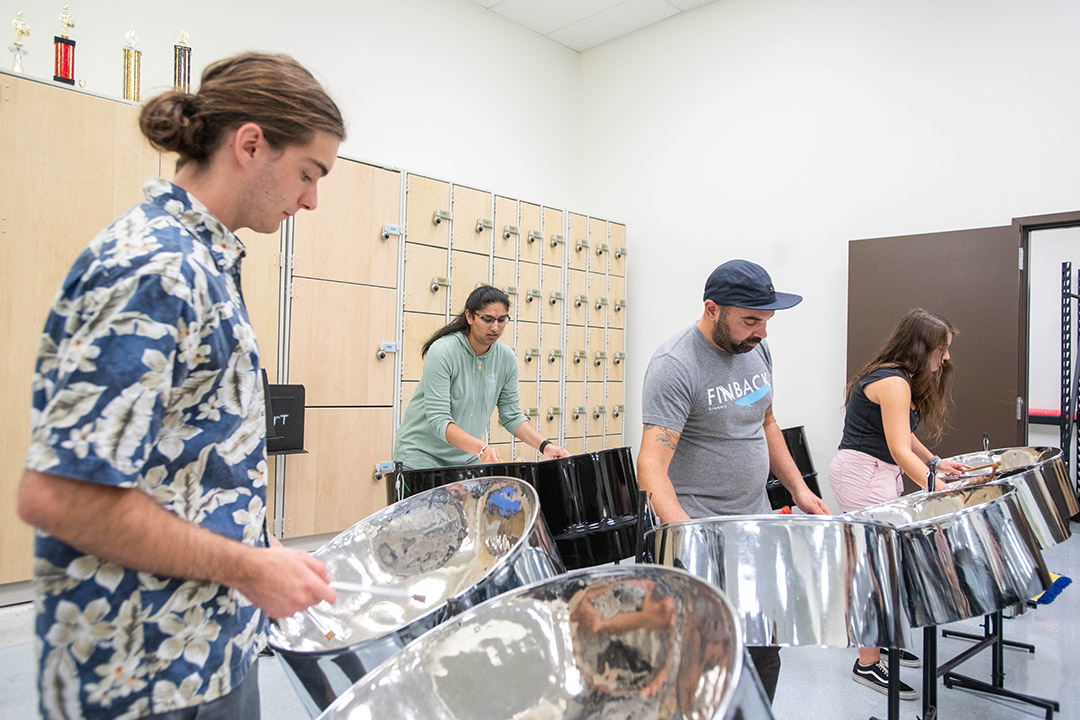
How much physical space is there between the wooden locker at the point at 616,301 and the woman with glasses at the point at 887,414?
254 cm

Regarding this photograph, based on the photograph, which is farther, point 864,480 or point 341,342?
point 341,342

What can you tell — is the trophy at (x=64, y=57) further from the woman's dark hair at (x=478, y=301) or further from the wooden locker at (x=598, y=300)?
the wooden locker at (x=598, y=300)

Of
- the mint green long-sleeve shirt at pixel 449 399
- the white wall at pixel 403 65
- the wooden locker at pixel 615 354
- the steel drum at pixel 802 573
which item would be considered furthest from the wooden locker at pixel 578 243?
the steel drum at pixel 802 573

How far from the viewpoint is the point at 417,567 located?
1.17 m

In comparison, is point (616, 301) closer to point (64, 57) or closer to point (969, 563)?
point (64, 57)

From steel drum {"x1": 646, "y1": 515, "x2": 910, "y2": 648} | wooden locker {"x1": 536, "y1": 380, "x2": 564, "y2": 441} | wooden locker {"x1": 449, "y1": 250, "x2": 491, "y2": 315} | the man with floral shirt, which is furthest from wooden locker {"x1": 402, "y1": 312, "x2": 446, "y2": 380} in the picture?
the man with floral shirt

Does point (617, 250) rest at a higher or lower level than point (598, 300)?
higher

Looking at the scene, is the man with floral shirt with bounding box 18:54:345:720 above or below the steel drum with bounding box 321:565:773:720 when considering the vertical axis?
above

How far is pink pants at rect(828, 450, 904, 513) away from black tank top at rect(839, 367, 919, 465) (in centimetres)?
2

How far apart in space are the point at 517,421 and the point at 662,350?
1.04 meters

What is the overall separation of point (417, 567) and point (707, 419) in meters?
0.70

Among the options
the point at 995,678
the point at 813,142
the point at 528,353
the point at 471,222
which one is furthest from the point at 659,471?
the point at 813,142

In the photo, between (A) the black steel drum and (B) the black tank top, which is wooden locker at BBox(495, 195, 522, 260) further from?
(A) the black steel drum

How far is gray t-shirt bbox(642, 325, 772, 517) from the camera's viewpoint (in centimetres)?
152
